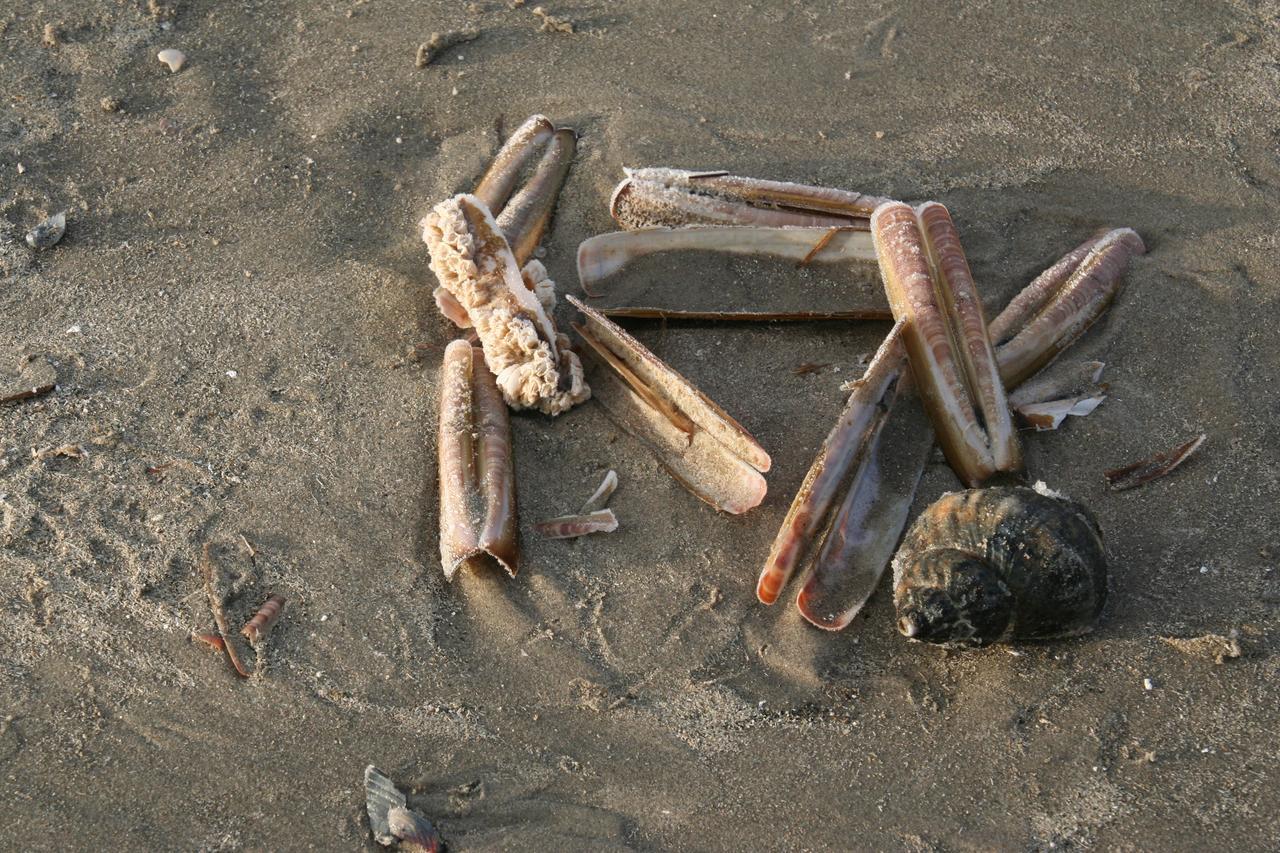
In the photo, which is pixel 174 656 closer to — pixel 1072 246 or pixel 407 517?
pixel 407 517

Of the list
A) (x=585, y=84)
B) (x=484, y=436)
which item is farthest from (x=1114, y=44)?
(x=484, y=436)

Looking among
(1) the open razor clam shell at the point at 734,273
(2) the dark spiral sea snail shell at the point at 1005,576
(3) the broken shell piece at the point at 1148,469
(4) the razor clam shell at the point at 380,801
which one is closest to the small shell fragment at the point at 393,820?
(4) the razor clam shell at the point at 380,801

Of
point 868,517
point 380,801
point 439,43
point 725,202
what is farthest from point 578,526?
point 439,43

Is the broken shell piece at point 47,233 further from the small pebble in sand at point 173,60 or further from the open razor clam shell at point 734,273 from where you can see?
the open razor clam shell at point 734,273

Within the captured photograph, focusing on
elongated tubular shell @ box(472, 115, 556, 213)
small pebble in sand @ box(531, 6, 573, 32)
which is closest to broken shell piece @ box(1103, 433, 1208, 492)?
elongated tubular shell @ box(472, 115, 556, 213)

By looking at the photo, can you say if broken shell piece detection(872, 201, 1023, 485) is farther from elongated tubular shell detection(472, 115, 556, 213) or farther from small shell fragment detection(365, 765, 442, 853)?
small shell fragment detection(365, 765, 442, 853)

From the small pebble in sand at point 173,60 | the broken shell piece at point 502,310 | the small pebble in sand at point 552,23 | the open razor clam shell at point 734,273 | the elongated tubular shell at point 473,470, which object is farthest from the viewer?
the small pebble in sand at point 552,23

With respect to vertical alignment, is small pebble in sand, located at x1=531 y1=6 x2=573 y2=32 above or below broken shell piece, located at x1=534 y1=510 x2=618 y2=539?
above

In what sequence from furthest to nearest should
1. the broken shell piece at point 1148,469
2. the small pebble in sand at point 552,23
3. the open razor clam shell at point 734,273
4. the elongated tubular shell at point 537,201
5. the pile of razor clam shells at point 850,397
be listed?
1. the small pebble in sand at point 552,23
2. the elongated tubular shell at point 537,201
3. the open razor clam shell at point 734,273
4. the broken shell piece at point 1148,469
5. the pile of razor clam shells at point 850,397
